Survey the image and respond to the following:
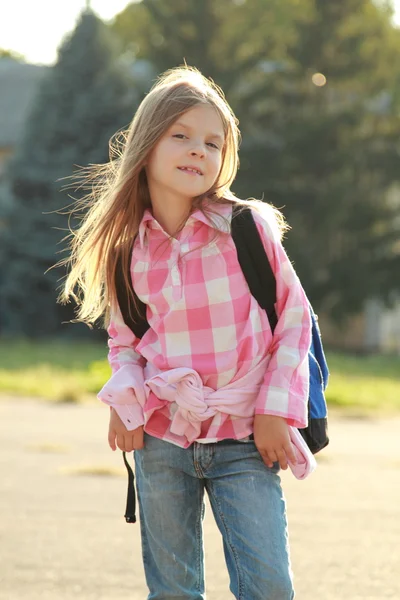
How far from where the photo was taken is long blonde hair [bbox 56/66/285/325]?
3373 mm

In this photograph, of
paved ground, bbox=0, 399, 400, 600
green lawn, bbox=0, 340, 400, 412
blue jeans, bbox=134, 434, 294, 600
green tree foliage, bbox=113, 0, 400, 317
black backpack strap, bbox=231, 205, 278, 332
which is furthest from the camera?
green tree foliage, bbox=113, 0, 400, 317

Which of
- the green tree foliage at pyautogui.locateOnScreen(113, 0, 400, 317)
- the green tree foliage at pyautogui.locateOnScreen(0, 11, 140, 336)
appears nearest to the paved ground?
the green tree foliage at pyautogui.locateOnScreen(0, 11, 140, 336)

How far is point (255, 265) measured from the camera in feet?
10.8

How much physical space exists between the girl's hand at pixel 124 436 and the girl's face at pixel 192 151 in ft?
2.17

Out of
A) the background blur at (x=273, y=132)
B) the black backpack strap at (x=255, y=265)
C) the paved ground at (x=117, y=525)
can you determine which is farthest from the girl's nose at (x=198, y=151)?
the background blur at (x=273, y=132)

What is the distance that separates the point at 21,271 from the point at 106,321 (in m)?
25.2

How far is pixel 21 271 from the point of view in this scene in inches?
1121

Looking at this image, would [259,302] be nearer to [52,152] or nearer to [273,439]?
[273,439]

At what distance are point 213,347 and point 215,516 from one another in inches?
17.8

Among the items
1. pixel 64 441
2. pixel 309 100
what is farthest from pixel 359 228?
pixel 64 441

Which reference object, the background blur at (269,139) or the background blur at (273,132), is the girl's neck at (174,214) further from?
the background blur at (273,132)

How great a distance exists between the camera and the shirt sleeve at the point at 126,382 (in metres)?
3.33

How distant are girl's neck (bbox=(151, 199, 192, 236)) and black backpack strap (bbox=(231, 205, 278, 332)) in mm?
182

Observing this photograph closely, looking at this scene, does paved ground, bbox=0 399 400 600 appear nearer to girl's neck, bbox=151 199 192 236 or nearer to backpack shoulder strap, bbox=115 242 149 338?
backpack shoulder strap, bbox=115 242 149 338
